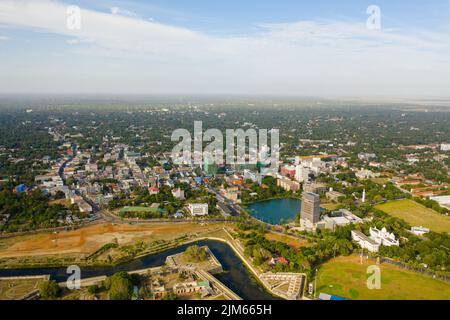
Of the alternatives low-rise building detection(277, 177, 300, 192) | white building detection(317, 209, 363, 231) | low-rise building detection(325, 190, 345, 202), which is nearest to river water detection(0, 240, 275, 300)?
white building detection(317, 209, 363, 231)

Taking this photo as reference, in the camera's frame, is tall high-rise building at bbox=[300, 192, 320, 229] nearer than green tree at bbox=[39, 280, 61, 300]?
No

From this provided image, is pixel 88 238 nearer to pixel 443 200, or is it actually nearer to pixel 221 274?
pixel 221 274

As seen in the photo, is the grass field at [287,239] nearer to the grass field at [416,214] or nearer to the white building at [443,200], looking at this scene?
the grass field at [416,214]

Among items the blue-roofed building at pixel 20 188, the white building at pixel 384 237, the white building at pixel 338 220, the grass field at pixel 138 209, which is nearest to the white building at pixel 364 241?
the white building at pixel 384 237

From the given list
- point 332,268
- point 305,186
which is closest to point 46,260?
point 332,268

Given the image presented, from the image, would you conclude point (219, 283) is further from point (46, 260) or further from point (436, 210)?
point (436, 210)

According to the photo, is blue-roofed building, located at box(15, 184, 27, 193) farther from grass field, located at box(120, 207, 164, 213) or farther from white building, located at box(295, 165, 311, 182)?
white building, located at box(295, 165, 311, 182)
